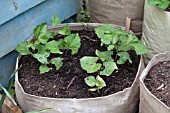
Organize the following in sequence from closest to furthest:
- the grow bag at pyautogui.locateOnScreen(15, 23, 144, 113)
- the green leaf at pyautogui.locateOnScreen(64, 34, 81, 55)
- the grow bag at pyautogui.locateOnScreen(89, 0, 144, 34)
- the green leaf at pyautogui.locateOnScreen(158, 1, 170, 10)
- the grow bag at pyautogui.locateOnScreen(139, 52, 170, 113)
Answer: the grow bag at pyautogui.locateOnScreen(139, 52, 170, 113)
the grow bag at pyautogui.locateOnScreen(15, 23, 144, 113)
the green leaf at pyautogui.locateOnScreen(158, 1, 170, 10)
the green leaf at pyautogui.locateOnScreen(64, 34, 81, 55)
the grow bag at pyautogui.locateOnScreen(89, 0, 144, 34)

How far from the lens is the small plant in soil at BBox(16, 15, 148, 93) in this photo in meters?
1.36

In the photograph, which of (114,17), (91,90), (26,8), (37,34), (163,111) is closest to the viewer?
(163,111)

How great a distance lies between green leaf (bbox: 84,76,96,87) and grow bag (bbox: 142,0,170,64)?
0.40m

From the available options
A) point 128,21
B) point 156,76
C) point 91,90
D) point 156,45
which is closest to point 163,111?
point 156,76

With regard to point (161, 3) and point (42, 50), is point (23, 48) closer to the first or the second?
point (42, 50)

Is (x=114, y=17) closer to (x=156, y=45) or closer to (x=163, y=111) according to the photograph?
(x=156, y=45)

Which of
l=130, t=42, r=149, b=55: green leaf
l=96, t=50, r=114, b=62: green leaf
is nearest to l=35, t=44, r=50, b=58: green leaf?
l=96, t=50, r=114, b=62: green leaf

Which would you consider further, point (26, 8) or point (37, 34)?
point (26, 8)

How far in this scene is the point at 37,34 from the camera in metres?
1.52

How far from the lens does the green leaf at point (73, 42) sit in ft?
4.88

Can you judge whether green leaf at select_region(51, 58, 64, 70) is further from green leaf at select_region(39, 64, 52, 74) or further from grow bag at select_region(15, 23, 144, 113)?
grow bag at select_region(15, 23, 144, 113)

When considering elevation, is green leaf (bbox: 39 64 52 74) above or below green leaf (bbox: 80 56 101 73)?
below

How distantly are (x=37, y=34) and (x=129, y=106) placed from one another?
0.55m

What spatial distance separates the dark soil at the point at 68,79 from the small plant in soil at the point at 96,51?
25 mm
